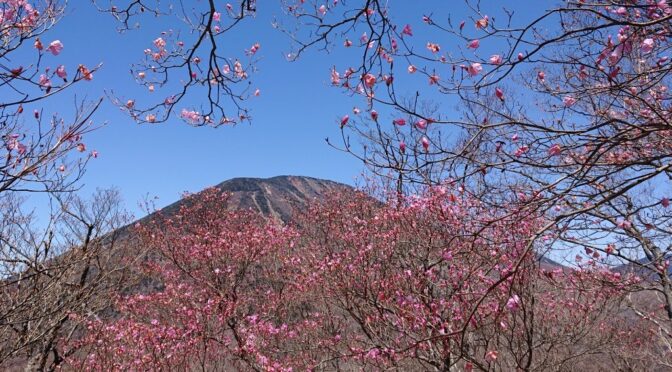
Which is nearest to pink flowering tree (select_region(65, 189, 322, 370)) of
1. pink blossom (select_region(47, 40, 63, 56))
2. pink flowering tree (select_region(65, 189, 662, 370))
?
pink flowering tree (select_region(65, 189, 662, 370))

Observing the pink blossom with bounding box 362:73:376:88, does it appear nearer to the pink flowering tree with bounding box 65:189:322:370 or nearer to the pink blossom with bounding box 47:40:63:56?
the pink blossom with bounding box 47:40:63:56

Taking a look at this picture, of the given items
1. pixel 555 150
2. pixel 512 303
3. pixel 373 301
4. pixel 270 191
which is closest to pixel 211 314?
pixel 373 301

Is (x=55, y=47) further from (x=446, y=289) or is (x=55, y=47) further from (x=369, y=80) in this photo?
(x=446, y=289)

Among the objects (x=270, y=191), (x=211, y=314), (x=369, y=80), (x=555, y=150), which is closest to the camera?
(x=555, y=150)

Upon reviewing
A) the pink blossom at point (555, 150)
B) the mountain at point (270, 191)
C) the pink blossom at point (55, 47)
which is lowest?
the pink blossom at point (555, 150)

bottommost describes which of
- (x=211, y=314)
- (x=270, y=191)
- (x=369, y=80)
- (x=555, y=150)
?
(x=211, y=314)

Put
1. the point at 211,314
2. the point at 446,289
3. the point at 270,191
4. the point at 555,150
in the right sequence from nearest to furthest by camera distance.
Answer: the point at 555,150 < the point at 446,289 < the point at 211,314 < the point at 270,191

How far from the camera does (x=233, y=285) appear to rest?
12.5 metres

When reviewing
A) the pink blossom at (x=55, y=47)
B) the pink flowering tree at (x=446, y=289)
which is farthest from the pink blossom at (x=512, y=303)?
the pink blossom at (x=55, y=47)

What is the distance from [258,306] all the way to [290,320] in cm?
110

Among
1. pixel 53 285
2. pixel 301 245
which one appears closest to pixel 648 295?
pixel 301 245

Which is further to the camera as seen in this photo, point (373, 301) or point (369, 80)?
point (373, 301)

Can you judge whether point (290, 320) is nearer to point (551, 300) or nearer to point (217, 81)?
point (551, 300)

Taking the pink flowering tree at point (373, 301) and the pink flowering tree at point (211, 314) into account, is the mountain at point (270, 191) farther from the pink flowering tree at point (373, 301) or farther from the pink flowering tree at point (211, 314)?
the pink flowering tree at point (373, 301)
